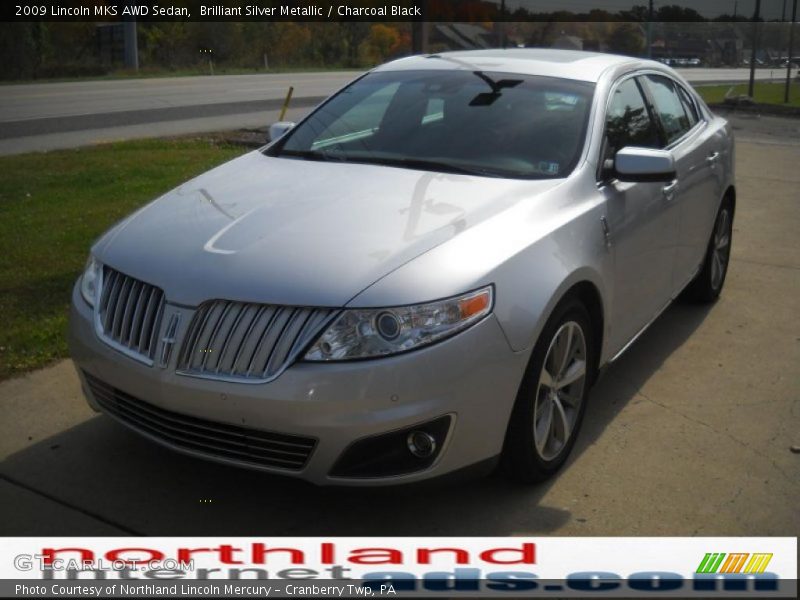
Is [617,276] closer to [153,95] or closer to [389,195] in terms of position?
[389,195]

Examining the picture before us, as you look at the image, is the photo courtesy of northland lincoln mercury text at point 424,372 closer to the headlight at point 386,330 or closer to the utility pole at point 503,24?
the headlight at point 386,330

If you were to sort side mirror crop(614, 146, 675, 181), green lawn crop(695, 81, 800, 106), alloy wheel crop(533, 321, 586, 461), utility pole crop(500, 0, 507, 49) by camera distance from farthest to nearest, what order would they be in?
green lawn crop(695, 81, 800, 106) < utility pole crop(500, 0, 507, 49) < side mirror crop(614, 146, 675, 181) < alloy wheel crop(533, 321, 586, 461)

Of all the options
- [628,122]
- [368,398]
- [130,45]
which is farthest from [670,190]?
[130,45]

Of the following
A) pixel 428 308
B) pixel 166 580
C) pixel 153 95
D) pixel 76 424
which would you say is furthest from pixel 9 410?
pixel 153 95

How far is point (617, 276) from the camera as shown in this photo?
4.47 m

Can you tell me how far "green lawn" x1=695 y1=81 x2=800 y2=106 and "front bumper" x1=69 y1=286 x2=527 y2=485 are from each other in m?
22.2

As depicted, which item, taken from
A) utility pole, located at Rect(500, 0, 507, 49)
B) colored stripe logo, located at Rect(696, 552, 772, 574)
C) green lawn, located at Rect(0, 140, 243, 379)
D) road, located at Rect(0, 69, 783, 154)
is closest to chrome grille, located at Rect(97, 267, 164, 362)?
green lawn, located at Rect(0, 140, 243, 379)

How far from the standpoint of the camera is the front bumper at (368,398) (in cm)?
330

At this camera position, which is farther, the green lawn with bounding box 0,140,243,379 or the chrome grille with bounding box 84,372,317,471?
the green lawn with bounding box 0,140,243,379

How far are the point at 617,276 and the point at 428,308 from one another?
54.0 inches

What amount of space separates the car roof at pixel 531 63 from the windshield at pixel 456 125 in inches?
3.4

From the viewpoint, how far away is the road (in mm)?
15820

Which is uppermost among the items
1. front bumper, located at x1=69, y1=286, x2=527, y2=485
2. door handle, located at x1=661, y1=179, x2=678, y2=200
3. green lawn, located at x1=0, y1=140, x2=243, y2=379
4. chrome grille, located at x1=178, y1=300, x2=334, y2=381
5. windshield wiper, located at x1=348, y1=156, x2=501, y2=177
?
windshield wiper, located at x1=348, y1=156, x2=501, y2=177

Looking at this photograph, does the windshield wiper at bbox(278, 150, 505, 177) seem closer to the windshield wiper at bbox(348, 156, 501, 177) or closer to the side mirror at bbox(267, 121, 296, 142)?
the windshield wiper at bbox(348, 156, 501, 177)
